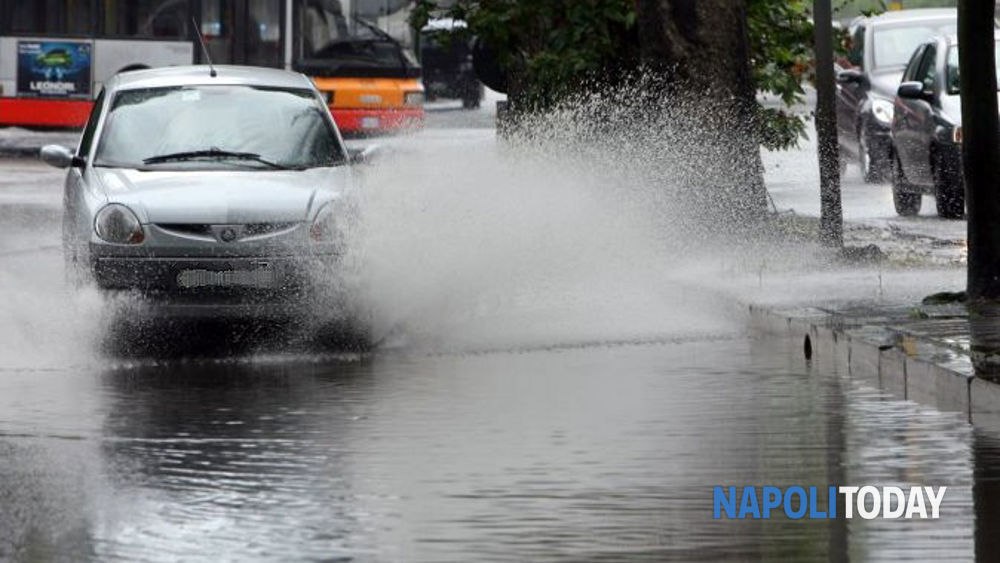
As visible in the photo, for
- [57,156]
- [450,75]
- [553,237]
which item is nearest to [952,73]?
[553,237]

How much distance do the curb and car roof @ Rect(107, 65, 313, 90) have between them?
11.6 feet

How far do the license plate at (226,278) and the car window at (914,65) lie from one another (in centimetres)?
1182

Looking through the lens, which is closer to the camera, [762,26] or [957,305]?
[957,305]

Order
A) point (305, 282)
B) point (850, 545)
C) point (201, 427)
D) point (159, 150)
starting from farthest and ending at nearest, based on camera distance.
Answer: point (159, 150), point (305, 282), point (201, 427), point (850, 545)

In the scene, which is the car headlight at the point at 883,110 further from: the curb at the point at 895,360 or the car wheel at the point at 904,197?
the curb at the point at 895,360

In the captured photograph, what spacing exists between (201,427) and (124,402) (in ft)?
3.26

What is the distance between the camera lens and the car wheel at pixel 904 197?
23172mm

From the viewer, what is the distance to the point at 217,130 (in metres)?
15.1

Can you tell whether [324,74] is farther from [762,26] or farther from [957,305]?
[957,305]

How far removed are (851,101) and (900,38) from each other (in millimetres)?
924

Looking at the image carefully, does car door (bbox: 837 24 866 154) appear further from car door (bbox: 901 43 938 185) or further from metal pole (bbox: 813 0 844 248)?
metal pole (bbox: 813 0 844 248)

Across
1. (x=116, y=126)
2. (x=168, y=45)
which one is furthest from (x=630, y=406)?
(x=168, y=45)

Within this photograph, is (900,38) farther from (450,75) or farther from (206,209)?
(450,75)

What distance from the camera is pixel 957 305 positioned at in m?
13.7
